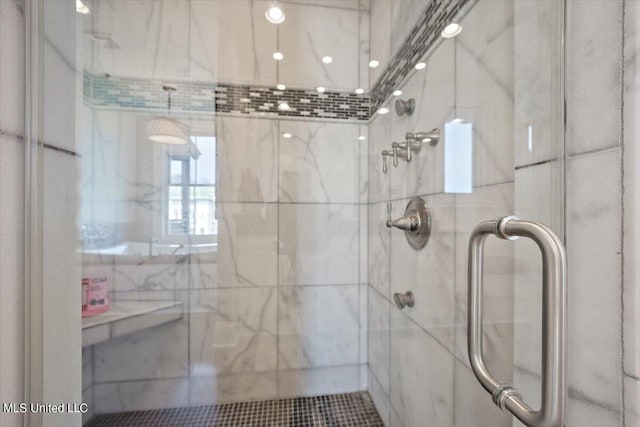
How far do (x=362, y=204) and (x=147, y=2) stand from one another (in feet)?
4.65

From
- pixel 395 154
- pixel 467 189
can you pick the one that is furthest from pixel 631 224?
pixel 395 154

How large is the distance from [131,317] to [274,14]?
1.62m

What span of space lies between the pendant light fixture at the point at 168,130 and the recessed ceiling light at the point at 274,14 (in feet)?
1.94

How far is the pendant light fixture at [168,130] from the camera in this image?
53.6 inches

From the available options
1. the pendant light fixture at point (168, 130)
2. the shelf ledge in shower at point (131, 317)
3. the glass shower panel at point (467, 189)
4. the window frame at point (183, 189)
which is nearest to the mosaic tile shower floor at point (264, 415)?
the glass shower panel at point (467, 189)

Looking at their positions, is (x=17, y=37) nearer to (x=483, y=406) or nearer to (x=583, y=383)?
(x=583, y=383)

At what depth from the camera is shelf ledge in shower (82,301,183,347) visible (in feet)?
3.80

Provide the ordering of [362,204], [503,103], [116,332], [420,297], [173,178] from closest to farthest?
[503,103]
[420,297]
[116,332]
[173,178]
[362,204]

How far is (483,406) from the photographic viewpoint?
0.70 metres

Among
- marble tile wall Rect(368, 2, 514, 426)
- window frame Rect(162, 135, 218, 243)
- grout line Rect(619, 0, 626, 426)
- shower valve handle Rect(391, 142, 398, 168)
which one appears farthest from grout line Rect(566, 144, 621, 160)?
window frame Rect(162, 135, 218, 243)

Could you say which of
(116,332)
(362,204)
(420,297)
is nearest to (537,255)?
(420,297)

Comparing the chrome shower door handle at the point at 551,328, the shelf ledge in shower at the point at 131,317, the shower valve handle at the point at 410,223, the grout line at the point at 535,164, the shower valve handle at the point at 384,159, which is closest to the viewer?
the chrome shower door handle at the point at 551,328

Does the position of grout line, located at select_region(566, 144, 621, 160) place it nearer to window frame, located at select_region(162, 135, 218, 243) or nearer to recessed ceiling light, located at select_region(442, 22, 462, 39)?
recessed ceiling light, located at select_region(442, 22, 462, 39)
